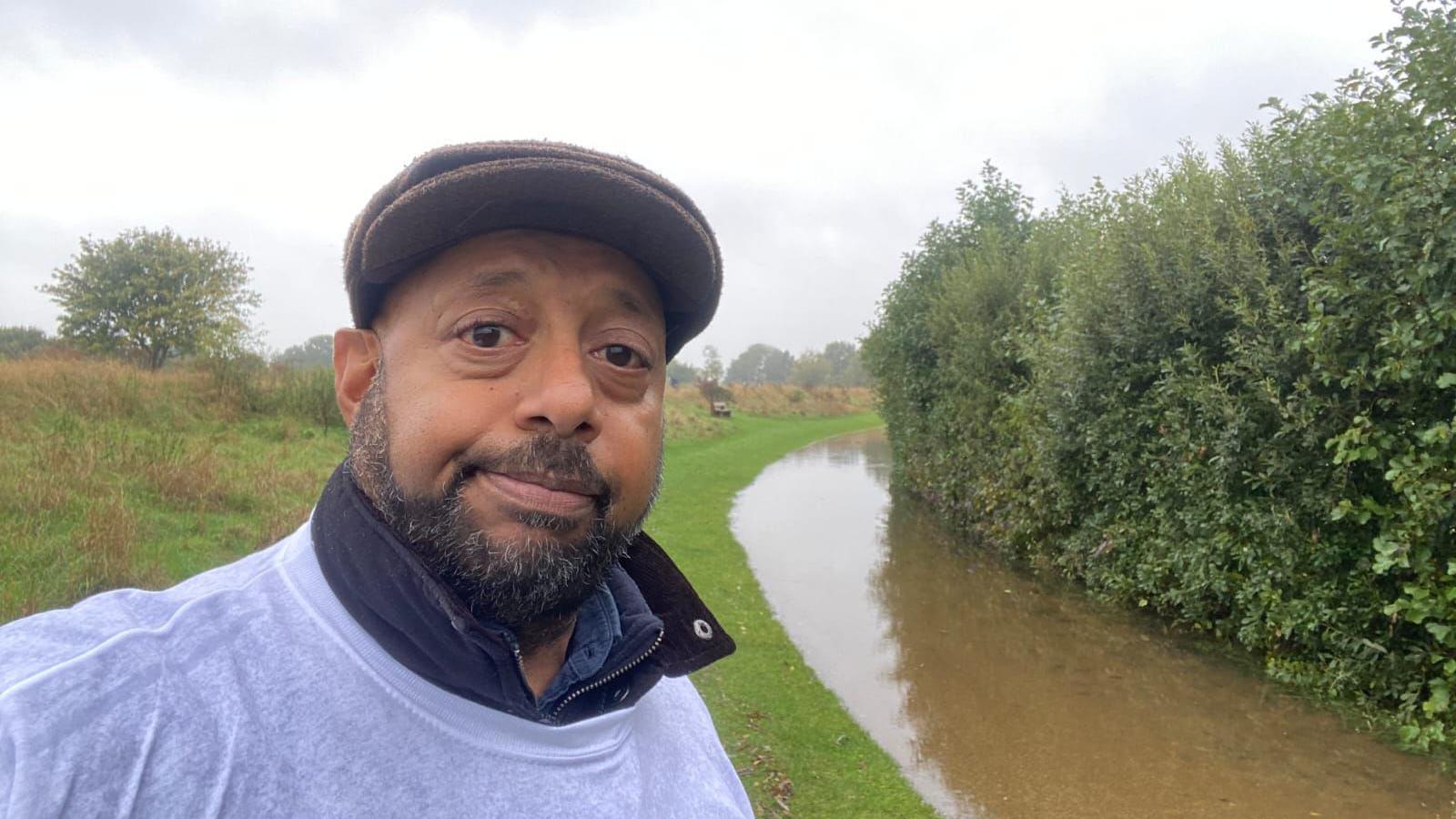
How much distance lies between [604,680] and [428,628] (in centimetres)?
37

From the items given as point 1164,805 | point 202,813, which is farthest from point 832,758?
point 202,813

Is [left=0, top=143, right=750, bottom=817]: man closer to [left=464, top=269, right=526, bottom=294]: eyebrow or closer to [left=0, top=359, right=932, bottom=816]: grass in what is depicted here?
[left=464, top=269, right=526, bottom=294]: eyebrow

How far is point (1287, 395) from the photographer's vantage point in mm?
6965

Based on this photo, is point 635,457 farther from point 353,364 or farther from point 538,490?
point 353,364

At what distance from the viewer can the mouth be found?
4.48 ft

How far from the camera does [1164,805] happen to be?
214 inches

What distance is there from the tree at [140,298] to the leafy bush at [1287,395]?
23453mm

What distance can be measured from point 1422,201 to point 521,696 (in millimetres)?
6677

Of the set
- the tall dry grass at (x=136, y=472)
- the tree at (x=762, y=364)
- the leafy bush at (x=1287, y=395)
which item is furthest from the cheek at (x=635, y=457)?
the tree at (x=762, y=364)

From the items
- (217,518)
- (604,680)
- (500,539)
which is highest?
(500,539)

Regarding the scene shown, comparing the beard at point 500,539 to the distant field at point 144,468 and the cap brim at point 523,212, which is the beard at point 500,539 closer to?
the cap brim at point 523,212

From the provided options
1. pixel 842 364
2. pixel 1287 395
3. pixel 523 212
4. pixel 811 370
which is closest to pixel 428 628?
pixel 523 212

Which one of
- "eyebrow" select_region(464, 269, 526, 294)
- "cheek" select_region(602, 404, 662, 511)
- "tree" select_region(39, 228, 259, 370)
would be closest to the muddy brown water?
"cheek" select_region(602, 404, 662, 511)

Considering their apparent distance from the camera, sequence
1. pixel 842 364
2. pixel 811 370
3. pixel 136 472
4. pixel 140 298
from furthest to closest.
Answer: pixel 842 364 → pixel 811 370 → pixel 140 298 → pixel 136 472
